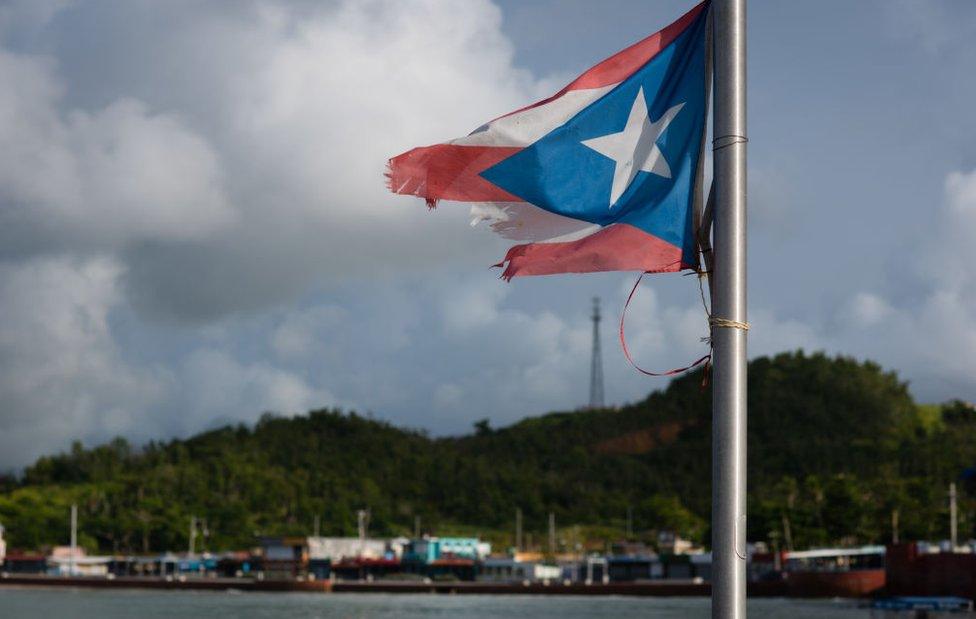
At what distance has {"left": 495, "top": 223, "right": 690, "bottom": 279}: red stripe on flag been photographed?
23.2 ft

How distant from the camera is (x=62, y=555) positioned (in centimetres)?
13188

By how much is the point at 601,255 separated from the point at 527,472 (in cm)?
17072

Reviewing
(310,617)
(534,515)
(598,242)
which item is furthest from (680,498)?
(598,242)

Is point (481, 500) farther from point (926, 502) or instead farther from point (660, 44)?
point (660, 44)

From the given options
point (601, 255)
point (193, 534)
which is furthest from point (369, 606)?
point (601, 255)

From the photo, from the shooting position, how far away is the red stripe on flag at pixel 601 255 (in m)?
7.07

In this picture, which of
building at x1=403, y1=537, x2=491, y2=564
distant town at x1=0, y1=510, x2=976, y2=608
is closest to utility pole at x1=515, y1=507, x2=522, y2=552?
distant town at x1=0, y1=510, x2=976, y2=608

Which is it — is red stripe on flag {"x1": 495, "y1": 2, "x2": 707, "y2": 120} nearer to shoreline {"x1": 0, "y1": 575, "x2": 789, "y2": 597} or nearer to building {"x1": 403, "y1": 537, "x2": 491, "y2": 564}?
shoreline {"x1": 0, "y1": 575, "x2": 789, "y2": 597}

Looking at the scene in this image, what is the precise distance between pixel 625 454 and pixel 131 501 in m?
71.6

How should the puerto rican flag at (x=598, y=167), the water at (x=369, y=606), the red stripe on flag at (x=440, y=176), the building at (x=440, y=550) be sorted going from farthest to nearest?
the building at (x=440, y=550)
the water at (x=369, y=606)
the red stripe on flag at (x=440, y=176)
the puerto rican flag at (x=598, y=167)

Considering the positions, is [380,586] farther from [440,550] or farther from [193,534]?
[193,534]

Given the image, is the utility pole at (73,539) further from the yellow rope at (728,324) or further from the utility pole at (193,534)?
the yellow rope at (728,324)

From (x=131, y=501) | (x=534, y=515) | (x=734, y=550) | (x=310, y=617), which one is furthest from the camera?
(x=534, y=515)

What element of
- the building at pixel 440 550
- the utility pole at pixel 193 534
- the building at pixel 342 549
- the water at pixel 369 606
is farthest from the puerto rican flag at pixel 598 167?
the utility pole at pixel 193 534
